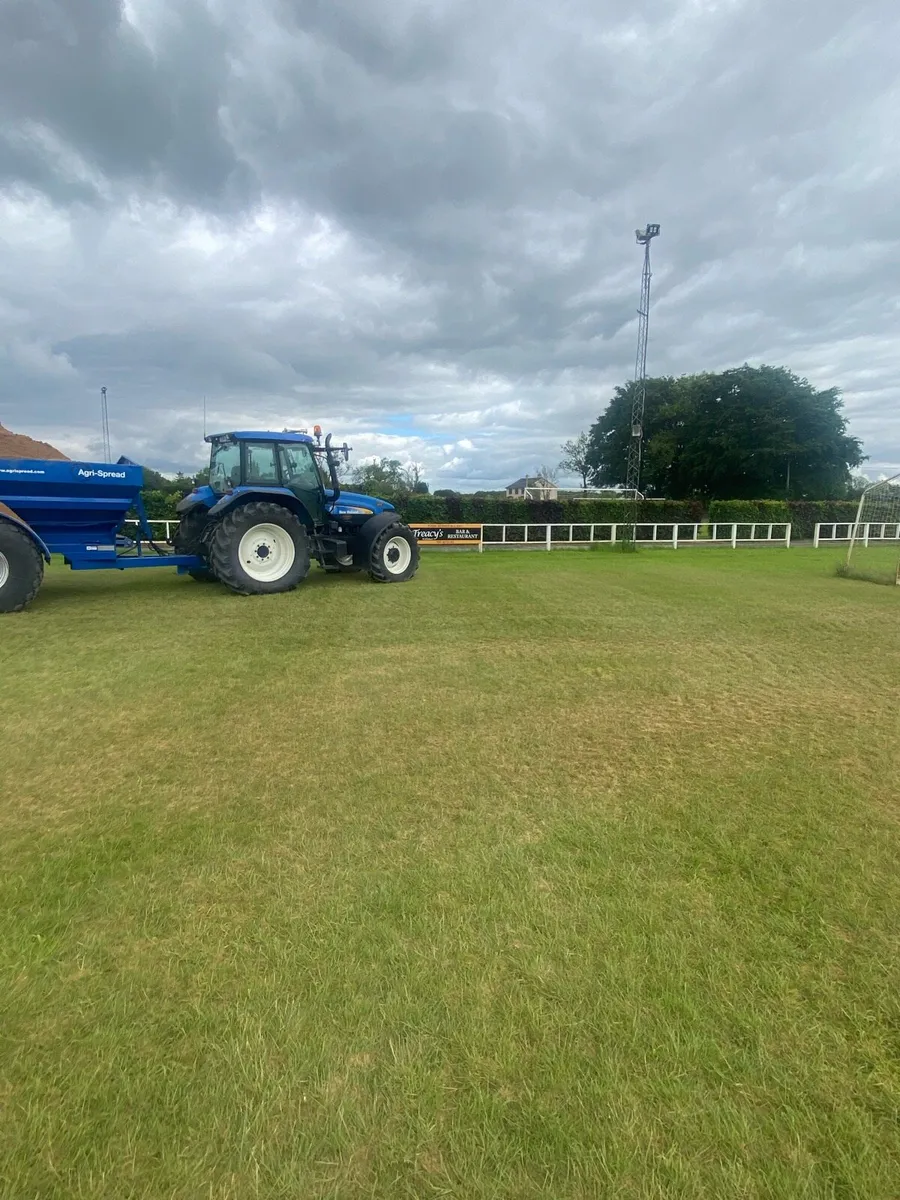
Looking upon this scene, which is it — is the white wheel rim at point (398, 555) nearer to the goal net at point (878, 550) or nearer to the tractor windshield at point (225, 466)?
the tractor windshield at point (225, 466)

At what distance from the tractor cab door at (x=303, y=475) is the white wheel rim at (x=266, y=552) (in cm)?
81

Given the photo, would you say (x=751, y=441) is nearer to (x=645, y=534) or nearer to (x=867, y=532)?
(x=645, y=534)

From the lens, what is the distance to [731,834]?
297 cm

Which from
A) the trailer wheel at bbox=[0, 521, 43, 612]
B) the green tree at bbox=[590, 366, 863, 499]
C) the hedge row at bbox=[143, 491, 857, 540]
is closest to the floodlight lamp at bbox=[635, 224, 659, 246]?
the hedge row at bbox=[143, 491, 857, 540]

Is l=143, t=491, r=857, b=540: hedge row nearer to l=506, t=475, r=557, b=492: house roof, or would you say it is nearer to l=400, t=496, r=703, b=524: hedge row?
l=400, t=496, r=703, b=524: hedge row

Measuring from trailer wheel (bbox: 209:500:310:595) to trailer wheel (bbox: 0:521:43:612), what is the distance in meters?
2.23

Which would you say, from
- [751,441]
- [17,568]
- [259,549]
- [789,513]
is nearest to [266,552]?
[259,549]

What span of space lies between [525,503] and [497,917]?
86.2 feet

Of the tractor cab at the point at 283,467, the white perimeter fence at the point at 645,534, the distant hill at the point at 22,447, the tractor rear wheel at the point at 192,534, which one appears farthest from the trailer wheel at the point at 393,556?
the distant hill at the point at 22,447

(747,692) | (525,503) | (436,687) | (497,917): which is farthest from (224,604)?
(525,503)

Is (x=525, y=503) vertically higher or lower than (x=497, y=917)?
higher

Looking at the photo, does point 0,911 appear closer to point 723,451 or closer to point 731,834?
point 731,834

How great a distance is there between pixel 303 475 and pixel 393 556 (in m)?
2.20

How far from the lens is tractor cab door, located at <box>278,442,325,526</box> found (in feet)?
34.2
